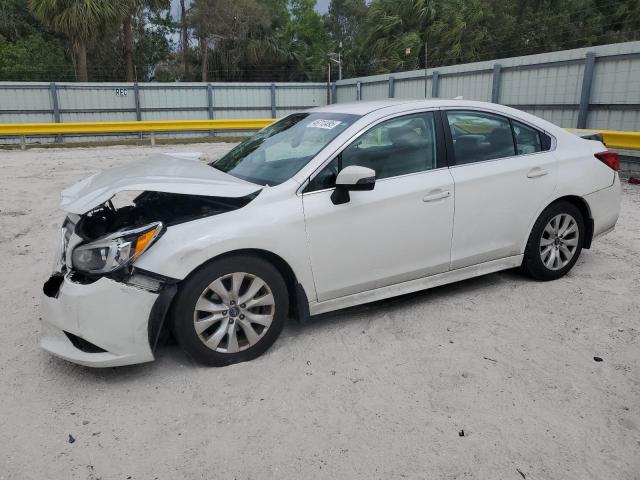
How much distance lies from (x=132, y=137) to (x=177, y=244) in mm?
20102

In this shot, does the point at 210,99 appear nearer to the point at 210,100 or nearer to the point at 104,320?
the point at 210,100

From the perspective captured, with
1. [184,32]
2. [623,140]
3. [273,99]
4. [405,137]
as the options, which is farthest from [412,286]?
[184,32]

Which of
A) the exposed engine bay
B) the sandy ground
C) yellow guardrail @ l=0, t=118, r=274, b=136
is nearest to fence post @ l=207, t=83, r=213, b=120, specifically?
yellow guardrail @ l=0, t=118, r=274, b=136

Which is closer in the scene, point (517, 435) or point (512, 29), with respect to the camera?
point (517, 435)

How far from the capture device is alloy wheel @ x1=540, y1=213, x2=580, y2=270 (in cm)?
443

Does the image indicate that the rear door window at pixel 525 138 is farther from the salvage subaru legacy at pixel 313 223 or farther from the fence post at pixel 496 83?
the fence post at pixel 496 83

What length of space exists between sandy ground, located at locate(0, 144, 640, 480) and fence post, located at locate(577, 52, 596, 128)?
855 centimetres

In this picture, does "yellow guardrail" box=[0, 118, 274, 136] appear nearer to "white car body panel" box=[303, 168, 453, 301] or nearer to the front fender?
"white car body panel" box=[303, 168, 453, 301]

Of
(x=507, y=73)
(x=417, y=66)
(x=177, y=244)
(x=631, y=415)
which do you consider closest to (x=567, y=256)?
(x=631, y=415)

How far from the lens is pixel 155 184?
126 inches

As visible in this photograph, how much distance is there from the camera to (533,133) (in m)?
4.43

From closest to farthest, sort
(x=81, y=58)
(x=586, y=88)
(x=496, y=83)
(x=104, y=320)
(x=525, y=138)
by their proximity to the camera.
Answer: (x=104, y=320) → (x=525, y=138) → (x=586, y=88) → (x=496, y=83) → (x=81, y=58)

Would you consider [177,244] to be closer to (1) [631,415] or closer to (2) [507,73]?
(1) [631,415]

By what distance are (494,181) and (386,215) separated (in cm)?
102
